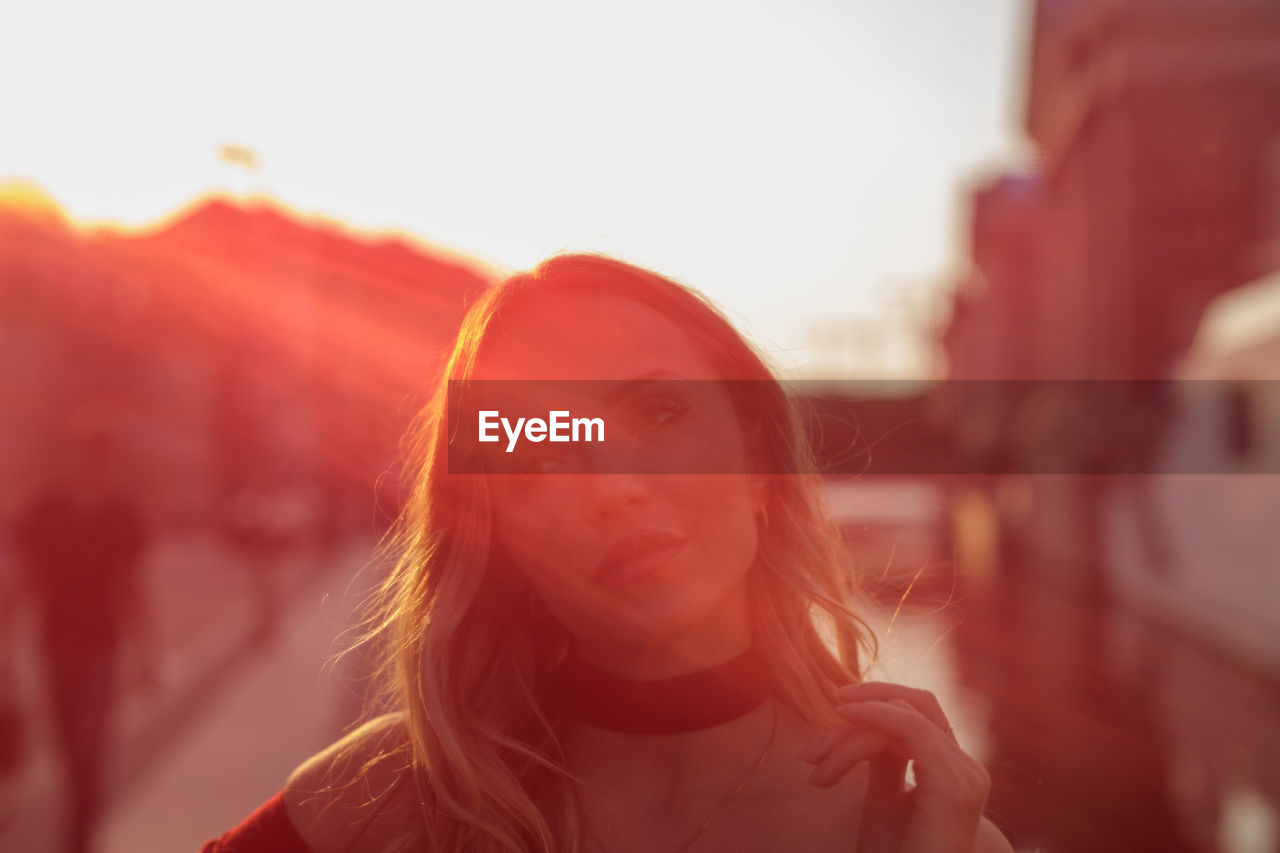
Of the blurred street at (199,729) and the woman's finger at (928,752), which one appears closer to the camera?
the woman's finger at (928,752)

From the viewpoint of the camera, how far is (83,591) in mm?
6078

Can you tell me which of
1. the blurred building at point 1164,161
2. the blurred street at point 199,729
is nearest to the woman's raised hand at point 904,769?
the blurred street at point 199,729

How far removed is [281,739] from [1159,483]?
1895 cm

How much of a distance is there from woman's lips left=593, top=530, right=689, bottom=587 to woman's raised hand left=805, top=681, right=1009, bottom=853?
1.05 feet

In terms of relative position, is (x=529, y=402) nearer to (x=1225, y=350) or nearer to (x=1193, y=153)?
(x=1225, y=350)

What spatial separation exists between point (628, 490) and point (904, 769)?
0.54m

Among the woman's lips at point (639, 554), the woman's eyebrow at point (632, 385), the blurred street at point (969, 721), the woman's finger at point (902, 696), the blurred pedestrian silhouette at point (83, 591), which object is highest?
the woman's eyebrow at point (632, 385)

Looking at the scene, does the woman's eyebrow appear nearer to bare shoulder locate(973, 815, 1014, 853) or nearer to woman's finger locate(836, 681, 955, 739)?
woman's finger locate(836, 681, 955, 739)

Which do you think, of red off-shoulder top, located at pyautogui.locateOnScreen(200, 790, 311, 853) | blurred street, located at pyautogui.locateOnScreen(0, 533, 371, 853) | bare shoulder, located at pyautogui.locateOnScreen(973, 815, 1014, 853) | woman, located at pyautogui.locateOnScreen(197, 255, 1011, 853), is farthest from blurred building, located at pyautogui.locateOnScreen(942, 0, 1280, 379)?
red off-shoulder top, located at pyautogui.locateOnScreen(200, 790, 311, 853)

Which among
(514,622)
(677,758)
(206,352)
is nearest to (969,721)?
(514,622)

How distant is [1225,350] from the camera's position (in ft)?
68.1

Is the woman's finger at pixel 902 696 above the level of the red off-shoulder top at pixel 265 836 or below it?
above

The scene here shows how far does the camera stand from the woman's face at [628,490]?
1860 millimetres

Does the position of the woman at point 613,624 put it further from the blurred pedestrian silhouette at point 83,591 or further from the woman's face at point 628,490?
the blurred pedestrian silhouette at point 83,591
